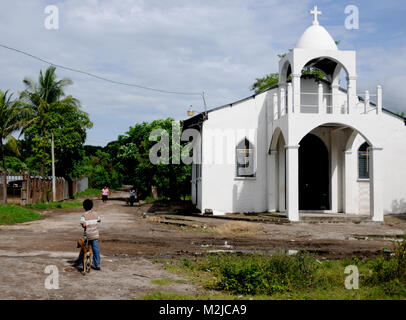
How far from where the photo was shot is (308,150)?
2234 centimetres

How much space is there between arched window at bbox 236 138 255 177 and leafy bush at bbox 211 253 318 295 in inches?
529

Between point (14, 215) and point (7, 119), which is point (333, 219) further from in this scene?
point (7, 119)

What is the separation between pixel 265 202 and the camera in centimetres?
2159

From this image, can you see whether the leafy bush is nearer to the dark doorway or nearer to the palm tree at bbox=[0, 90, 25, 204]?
the dark doorway

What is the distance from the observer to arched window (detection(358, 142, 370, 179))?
72.5 feet

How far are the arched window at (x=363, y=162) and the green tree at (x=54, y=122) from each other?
69.6 ft

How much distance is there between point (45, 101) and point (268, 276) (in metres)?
30.9

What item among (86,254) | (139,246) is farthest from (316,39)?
(86,254)

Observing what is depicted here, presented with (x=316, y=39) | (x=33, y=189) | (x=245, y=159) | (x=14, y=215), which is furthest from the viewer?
(x=33, y=189)

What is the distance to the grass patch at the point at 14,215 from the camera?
18703 millimetres

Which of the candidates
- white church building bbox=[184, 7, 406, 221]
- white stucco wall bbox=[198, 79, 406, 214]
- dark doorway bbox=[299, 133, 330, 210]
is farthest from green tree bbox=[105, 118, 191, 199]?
dark doorway bbox=[299, 133, 330, 210]

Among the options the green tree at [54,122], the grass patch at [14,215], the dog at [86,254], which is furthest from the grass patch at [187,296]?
the green tree at [54,122]
